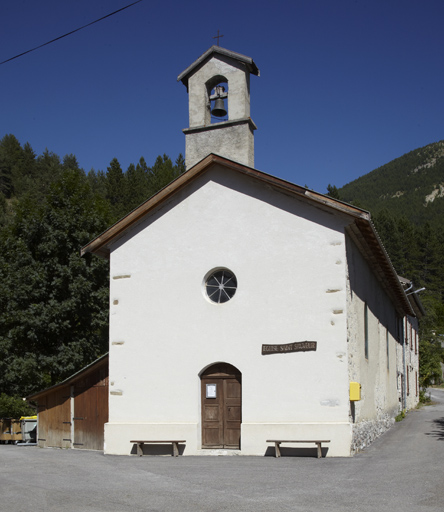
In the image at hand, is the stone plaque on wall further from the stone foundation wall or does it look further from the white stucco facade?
the stone foundation wall

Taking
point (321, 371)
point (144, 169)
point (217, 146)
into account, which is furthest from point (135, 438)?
point (144, 169)

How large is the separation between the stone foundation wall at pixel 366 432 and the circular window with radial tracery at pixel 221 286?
3.97 metres

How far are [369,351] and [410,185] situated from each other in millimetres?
147318

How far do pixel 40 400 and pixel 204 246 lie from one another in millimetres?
7283

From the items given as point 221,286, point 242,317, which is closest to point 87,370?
point 221,286

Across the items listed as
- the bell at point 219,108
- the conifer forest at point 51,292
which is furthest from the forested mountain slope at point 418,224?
the bell at point 219,108

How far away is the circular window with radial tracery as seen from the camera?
13.9 metres

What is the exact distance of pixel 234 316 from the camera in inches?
533

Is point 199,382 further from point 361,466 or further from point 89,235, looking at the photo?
point 89,235

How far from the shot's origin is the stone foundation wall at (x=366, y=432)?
1258cm

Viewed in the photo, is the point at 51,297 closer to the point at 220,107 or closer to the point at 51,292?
the point at 51,292

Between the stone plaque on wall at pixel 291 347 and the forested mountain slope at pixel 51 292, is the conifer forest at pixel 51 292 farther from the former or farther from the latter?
the stone plaque on wall at pixel 291 347

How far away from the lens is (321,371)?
41.2 feet

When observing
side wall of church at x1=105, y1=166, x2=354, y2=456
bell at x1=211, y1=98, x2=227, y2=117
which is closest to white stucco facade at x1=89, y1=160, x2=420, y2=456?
side wall of church at x1=105, y1=166, x2=354, y2=456
